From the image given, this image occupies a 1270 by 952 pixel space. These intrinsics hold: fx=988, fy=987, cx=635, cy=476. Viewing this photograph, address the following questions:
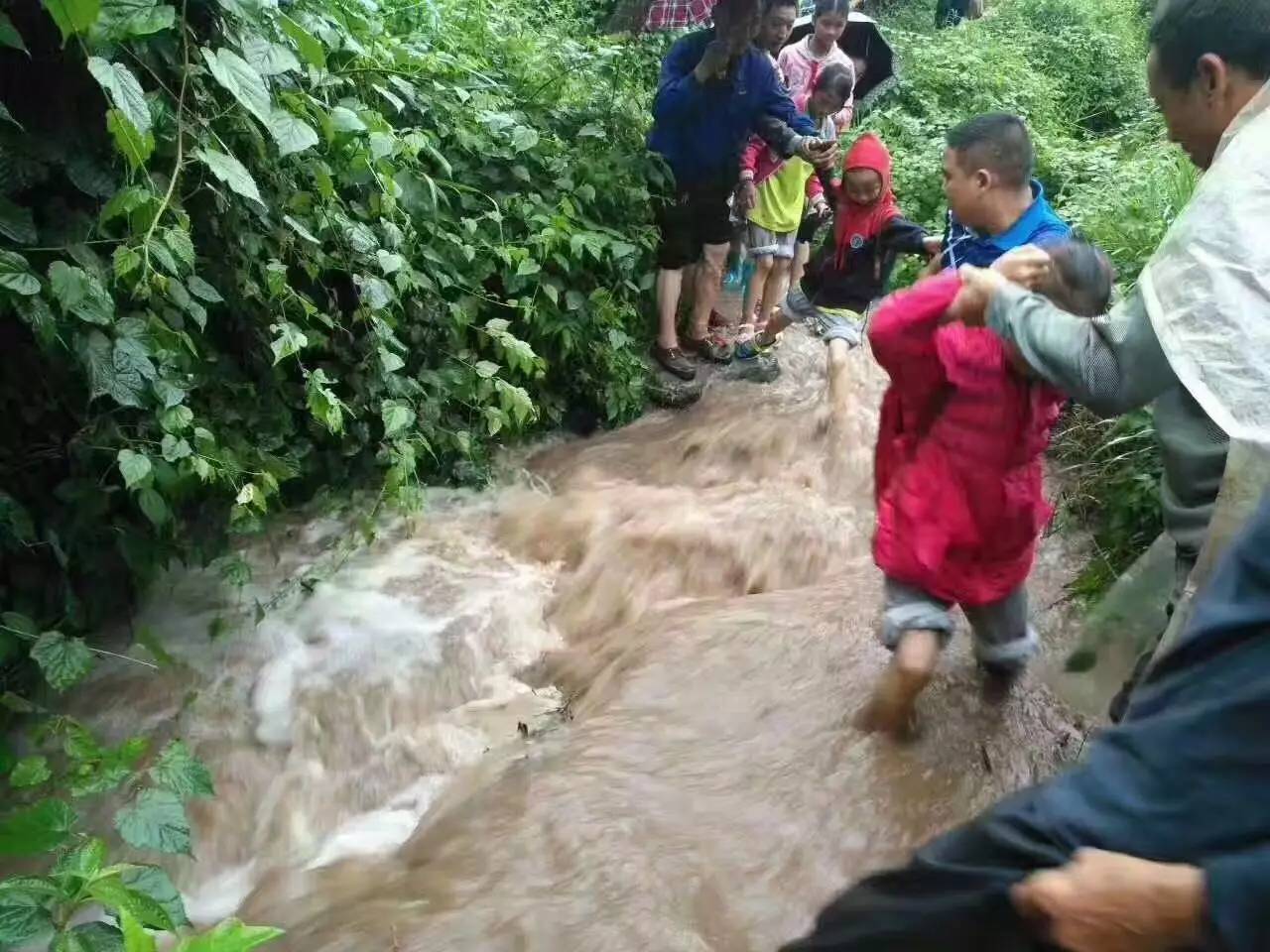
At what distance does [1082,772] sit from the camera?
1109mm

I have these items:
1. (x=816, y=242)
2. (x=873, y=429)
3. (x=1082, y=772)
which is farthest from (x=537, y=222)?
(x=1082, y=772)

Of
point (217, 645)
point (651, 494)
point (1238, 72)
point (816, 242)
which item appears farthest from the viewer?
point (816, 242)

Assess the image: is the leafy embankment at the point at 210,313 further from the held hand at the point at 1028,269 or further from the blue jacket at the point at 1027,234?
the blue jacket at the point at 1027,234

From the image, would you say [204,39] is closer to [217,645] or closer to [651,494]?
[217,645]

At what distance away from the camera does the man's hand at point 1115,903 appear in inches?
37.3

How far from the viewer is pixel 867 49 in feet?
22.8

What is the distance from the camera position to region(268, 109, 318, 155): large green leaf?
104 inches

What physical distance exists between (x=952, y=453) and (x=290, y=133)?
1940 millimetres

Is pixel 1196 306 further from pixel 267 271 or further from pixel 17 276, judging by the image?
pixel 267 271

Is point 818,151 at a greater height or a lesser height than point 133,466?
greater

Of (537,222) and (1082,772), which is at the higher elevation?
(537,222)

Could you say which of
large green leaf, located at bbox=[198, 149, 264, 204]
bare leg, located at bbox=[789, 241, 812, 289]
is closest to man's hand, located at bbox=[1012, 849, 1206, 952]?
large green leaf, located at bbox=[198, 149, 264, 204]

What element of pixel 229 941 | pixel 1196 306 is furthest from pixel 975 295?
pixel 229 941

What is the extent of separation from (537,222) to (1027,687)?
9.96 ft
